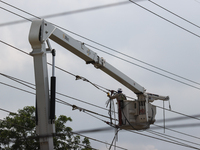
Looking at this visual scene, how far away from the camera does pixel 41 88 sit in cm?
912

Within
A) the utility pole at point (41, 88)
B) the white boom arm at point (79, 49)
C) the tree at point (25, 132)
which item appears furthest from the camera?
the tree at point (25, 132)

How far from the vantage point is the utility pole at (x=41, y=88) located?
9.02 meters

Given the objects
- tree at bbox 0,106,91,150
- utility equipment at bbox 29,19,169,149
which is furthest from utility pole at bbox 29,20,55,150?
tree at bbox 0,106,91,150

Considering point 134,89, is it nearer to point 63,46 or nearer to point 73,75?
point 73,75

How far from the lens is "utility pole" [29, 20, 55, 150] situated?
902cm

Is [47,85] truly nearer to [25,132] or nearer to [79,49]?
[79,49]

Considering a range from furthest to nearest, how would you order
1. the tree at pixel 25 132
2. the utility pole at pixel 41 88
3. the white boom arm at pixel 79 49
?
the tree at pixel 25 132 < the white boom arm at pixel 79 49 < the utility pole at pixel 41 88

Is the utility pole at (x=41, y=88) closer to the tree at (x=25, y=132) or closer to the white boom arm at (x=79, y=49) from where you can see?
the white boom arm at (x=79, y=49)

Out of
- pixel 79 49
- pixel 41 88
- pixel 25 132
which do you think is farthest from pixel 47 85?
pixel 25 132

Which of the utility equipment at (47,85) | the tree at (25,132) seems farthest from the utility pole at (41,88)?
the tree at (25,132)

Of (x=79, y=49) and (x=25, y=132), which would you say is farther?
(x=25, y=132)

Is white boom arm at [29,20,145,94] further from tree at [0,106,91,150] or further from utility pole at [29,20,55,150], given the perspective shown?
tree at [0,106,91,150]

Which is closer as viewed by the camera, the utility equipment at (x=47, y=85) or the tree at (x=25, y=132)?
the utility equipment at (x=47, y=85)

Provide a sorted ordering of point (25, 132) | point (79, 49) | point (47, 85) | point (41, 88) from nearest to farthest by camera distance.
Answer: point (41, 88), point (47, 85), point (79, 49), point (25, 132)
